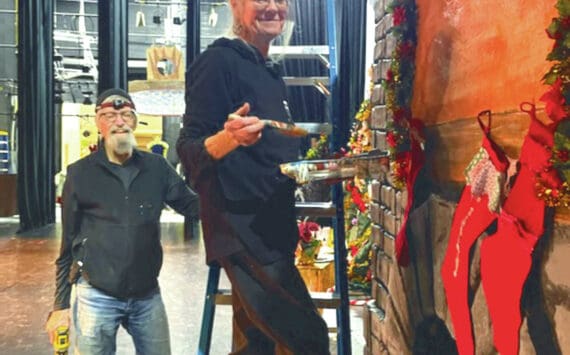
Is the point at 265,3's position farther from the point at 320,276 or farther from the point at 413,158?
the point at 320,276

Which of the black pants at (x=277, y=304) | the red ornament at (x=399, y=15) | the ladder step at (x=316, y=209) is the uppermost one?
the red ornament at (x=399, y=15)

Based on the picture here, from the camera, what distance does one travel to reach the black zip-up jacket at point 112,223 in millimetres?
1867

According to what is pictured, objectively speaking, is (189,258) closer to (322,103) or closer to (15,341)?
(15,341)

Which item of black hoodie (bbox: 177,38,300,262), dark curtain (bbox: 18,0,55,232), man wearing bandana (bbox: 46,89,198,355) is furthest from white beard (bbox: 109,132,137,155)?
dark curtain (bbox: 18,0,55,232)

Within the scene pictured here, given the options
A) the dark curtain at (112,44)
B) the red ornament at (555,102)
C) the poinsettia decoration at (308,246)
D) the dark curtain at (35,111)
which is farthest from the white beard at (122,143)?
the dark curtain at (35,111)

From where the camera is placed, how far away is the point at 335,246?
1.66 m

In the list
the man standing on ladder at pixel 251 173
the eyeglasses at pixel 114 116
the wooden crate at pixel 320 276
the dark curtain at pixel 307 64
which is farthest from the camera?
the wooden crate at pixel 320 276

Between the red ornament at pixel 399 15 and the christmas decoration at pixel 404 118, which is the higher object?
the red ornament at pixel 399 15

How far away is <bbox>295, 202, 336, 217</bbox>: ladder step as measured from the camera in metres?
1.44

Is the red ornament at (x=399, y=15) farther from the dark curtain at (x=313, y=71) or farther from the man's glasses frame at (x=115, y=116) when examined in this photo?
the man's glasses frame at (x=115, y=116)

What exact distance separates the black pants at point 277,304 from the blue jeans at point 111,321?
71cm

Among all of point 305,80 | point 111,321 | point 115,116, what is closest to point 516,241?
point 305,80

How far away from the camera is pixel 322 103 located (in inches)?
63.4

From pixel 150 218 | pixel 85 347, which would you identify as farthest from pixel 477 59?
pixel 85 347
